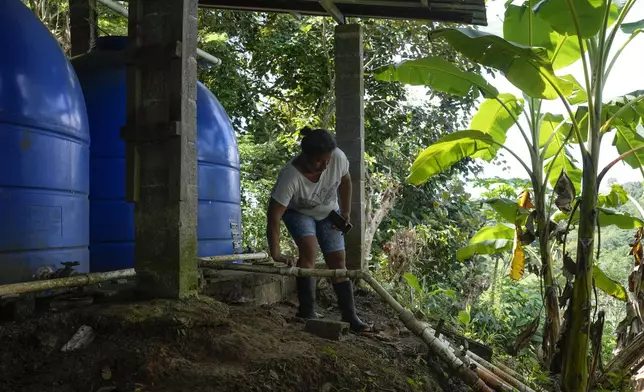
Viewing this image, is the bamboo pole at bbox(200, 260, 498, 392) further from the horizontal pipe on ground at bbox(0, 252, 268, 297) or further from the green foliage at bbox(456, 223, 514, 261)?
the green foliage at bbox(456, 223, 514, 261)

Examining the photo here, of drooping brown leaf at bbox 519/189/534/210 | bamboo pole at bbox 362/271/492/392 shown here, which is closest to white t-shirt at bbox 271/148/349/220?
bamboo pole at bbox 362/271/492/392

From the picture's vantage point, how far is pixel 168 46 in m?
3.74

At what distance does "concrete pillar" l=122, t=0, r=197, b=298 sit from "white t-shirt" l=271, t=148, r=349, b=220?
32.8 inches

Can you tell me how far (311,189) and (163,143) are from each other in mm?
1288

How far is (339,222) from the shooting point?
15.8ft

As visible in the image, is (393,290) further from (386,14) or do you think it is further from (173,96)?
(173,96)

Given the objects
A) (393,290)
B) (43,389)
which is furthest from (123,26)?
(43,389)

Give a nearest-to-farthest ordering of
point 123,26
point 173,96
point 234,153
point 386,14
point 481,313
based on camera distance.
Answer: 1. point 173,96
2. point 234,153
3. point 386,14
4. point 481,313
5. point 123,26

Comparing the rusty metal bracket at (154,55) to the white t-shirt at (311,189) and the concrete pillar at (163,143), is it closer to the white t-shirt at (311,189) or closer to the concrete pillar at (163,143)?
the concrete pillar at (163,143)

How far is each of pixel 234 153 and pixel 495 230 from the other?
3392mm

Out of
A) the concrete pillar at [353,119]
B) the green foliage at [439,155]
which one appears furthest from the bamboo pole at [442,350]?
the green foliage at [439,155]

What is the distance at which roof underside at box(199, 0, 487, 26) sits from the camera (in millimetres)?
6195

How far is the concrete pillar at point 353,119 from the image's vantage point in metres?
6.21

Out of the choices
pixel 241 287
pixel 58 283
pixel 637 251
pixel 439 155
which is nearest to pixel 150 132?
pixel 58 283
